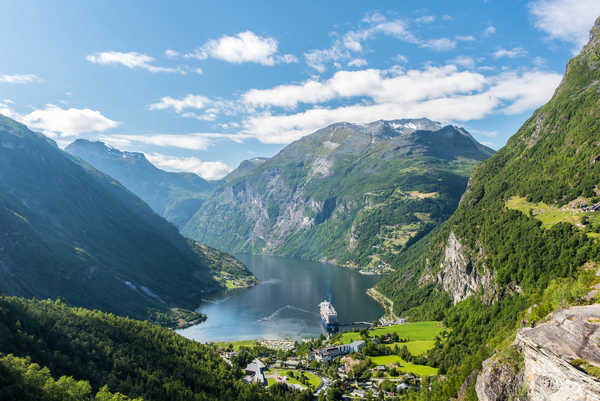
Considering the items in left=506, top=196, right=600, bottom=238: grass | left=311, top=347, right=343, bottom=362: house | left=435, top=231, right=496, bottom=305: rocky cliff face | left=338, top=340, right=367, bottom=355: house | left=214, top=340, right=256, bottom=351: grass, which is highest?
left=506, top=196, right=600, bottom=238: grass

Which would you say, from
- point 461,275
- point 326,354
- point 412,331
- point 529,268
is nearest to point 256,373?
point 326,354

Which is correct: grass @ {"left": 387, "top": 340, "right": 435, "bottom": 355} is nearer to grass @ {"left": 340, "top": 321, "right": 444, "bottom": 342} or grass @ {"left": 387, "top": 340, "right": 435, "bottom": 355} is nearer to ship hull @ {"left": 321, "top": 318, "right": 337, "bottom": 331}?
grass @ {"left": 340, "top": 321, "right": 444, "bottom": 342}

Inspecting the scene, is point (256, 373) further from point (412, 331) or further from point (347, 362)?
point (412, 331)

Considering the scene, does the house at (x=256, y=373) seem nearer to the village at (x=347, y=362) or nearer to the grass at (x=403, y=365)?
the village at (x=347, y=362)

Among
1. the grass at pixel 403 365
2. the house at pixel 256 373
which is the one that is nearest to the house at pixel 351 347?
the grass at pixel 403 365

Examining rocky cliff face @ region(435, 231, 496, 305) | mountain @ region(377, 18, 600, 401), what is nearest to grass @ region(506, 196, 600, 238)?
mountain @ region(377, 18, 600, 401)

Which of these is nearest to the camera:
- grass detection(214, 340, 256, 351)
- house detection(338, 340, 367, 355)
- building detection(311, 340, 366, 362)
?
building detection(311, 340, 366, 362)
